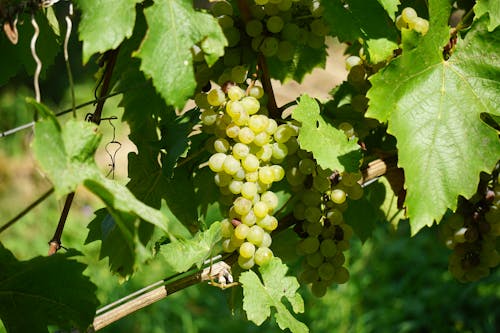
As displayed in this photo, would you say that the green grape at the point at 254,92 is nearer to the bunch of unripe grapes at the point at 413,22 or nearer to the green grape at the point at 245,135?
the green grape at the point at 245,135

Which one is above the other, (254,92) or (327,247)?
(254,92)

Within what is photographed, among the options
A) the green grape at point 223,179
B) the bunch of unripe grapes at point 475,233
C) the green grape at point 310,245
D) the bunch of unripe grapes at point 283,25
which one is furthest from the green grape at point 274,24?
the bunch of unripe grapes at point 475,233

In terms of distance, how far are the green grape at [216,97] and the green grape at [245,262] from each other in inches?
8.5

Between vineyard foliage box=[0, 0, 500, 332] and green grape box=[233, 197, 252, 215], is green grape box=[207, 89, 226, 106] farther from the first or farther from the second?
green grape box=[233, 197, 252, 215]

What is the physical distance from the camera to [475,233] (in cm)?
121

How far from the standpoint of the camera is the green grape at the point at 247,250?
1005 mm

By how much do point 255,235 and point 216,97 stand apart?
196 mm

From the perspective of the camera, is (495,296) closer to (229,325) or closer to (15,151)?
(229,325)

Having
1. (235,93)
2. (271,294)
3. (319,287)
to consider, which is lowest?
(319,287)

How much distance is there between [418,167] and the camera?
3.14 feet

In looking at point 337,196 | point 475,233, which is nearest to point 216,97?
point 337,196

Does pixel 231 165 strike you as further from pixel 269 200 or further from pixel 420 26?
pixel 420 26

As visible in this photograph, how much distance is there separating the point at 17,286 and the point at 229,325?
5.80 ft

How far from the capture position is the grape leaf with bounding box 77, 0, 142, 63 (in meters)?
0.85
